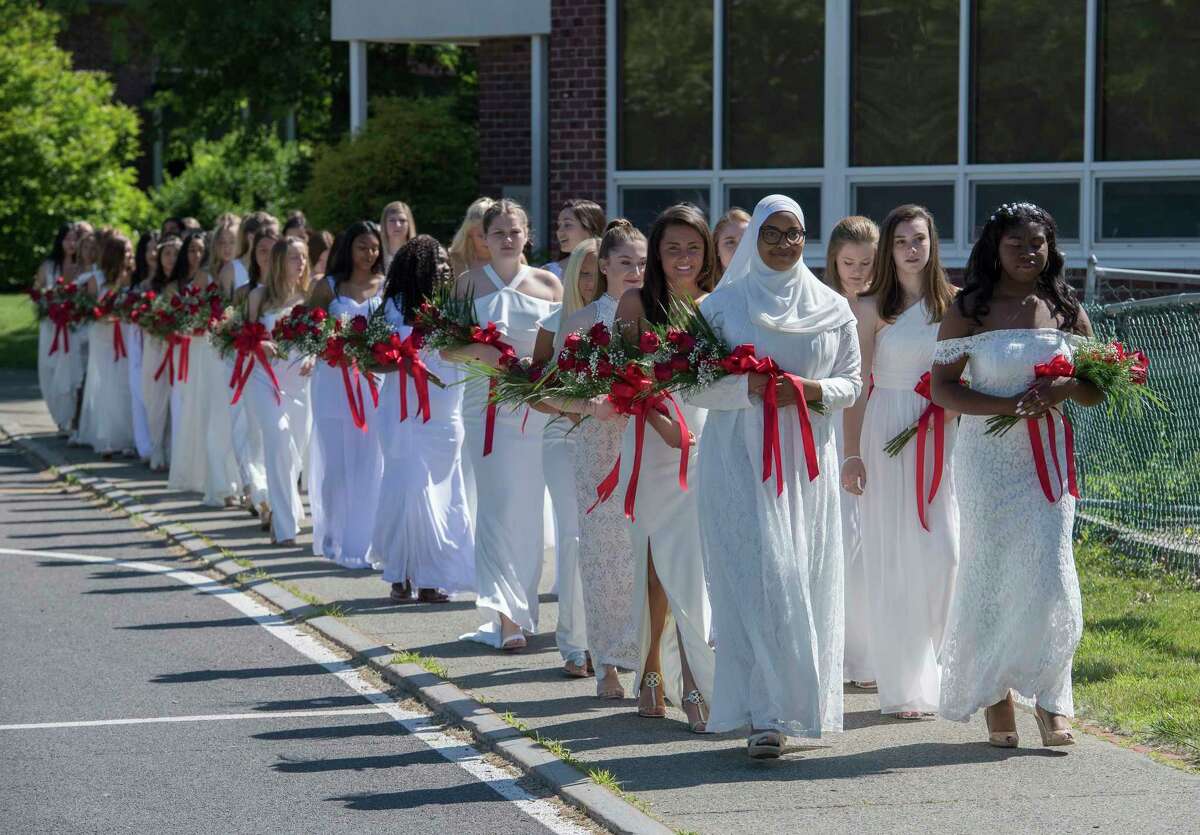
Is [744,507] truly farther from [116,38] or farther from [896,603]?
[116,38]

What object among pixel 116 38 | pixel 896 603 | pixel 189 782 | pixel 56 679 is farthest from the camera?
pixel 116 38

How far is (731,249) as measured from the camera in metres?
10.1

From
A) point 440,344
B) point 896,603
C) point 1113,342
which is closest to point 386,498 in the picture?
point 440,344

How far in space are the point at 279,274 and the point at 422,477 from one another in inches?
117

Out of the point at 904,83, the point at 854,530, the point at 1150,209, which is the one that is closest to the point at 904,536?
the point at 854,530

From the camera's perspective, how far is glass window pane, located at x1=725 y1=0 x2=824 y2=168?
17.9 m

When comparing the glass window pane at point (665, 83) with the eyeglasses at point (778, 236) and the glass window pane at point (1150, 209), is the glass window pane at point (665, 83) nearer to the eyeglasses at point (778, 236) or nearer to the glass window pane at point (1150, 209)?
the glass window pane at point (1150, 209)

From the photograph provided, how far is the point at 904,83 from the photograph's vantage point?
17.4 metres

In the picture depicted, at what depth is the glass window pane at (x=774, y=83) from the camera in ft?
58.6

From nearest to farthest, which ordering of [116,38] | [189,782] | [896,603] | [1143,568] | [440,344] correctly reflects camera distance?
[189,782], [896,603], [440,344], [1143,568], [116,38]

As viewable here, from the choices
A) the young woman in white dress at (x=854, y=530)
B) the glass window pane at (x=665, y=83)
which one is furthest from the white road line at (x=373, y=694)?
the glass window pane at (x=665, y=83)

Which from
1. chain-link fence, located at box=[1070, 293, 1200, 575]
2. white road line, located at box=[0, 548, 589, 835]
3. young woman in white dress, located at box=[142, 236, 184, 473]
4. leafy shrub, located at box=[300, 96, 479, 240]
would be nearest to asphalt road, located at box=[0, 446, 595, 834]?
white road line, located at box=[0, 548, 589, 835]

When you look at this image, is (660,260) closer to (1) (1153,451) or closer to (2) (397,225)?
(1) (1153,451)

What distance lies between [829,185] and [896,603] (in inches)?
400
